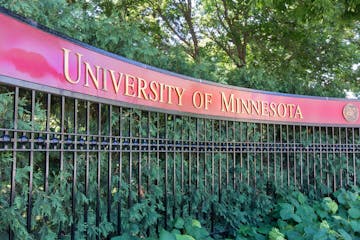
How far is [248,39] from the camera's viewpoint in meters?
10.7

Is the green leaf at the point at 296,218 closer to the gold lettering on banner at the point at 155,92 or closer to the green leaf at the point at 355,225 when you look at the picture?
the green leaf at the point at 355,225

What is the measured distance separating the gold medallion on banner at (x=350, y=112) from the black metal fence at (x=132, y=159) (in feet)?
1.85

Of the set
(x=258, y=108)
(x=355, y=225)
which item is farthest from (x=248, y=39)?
(x=355, y=225)

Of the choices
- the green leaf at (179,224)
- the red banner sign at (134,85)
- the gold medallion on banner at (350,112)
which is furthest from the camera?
the gold medallion on banner at (350,112)

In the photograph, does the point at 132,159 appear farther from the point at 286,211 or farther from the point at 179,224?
Result: the point at 286,211

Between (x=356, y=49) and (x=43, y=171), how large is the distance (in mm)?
9540

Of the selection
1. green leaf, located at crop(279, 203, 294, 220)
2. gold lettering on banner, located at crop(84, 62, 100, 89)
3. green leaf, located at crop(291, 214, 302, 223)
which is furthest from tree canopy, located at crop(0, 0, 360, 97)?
green leaf, located at crop(291, 214, 302, 223)

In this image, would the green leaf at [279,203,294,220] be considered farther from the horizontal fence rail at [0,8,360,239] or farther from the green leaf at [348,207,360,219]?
the green leaf at [348,207,360,219]

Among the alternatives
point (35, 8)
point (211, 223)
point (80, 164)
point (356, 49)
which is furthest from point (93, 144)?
point (356, 49)

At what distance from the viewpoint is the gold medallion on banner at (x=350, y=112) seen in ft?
→ 22.0

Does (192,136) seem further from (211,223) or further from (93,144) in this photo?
(93,144)

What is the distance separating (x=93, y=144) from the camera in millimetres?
3504

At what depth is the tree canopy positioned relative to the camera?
185 inches

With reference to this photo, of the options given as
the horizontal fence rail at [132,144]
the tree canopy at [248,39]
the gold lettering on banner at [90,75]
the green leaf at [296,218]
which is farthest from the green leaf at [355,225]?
the gold lettering on banner at [90,75]
